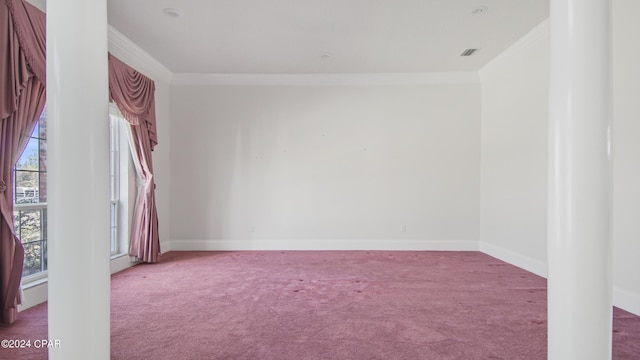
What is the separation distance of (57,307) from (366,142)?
172 inches

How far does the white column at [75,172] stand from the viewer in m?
1.05

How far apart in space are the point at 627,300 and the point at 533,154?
5.79 feet

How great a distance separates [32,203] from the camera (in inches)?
108

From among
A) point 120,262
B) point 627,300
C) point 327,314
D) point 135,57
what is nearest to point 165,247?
point 120,262

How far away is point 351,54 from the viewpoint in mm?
4027

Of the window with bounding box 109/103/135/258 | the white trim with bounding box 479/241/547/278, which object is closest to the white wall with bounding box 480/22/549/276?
the white trim with bounding box 479/241/547/278

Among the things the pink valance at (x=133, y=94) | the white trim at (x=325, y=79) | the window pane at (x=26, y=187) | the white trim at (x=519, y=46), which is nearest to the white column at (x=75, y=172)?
the window pane at (x=26, y=187)

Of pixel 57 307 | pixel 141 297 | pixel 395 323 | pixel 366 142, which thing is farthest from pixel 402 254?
pixel 57 307

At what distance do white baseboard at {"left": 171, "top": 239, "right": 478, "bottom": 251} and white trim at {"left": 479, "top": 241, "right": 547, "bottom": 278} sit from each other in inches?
20.6

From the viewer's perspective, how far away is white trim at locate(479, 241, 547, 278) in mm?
3455

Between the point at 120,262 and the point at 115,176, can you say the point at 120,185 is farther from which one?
the point at 120,262

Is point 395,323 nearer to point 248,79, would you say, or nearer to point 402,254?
point 402,254

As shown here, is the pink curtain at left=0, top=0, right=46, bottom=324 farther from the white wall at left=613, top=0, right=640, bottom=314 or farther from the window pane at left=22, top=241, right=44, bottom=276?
the white wall at left=613, top=0, right=640, bottom=314

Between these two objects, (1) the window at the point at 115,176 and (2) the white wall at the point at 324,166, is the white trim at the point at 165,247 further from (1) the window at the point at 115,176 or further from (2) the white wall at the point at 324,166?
(1) the window at the point at 115,176
